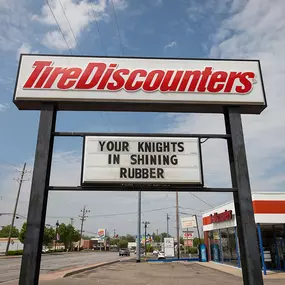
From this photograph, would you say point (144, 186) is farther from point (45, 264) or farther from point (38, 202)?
point (45, 264)

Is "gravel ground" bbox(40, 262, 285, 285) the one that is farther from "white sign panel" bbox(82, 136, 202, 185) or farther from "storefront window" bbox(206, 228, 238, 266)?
"white sign panel" bbox(82, 136, 202, 185)

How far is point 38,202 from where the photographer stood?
5.50 metres

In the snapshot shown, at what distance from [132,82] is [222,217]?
18.5m

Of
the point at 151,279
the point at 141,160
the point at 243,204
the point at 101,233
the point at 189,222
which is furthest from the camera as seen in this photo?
the point at 101,233

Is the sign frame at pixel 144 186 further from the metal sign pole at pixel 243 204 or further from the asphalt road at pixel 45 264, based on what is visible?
the asphalt road at pixel 45 264

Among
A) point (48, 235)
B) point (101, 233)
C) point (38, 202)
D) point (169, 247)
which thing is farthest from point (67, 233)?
point (38, 202)

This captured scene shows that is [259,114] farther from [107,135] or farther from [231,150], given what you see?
[107,135]

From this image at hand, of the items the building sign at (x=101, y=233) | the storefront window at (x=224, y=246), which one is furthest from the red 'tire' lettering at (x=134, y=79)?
the building sign at (x=101, y=233)

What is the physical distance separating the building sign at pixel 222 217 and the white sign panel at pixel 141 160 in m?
16.3

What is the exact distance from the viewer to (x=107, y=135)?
6.02 m

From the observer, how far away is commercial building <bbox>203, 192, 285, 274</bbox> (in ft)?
57.3

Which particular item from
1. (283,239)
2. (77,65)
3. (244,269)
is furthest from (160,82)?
(283,239)

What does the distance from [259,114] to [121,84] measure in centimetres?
335

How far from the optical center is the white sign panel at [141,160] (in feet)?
18.8
